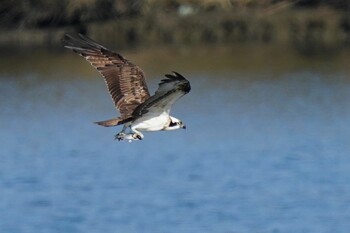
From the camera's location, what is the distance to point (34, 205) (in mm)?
12805

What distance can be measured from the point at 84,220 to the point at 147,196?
107 centimetres

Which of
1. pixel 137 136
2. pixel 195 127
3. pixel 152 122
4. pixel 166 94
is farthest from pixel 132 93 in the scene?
pixel 195 127

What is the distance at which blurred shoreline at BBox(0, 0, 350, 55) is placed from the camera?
27953 mm

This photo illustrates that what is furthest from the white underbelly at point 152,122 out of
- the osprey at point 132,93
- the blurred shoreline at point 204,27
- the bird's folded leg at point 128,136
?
the blurred shoreline at point 204,27

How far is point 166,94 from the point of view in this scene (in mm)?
7742

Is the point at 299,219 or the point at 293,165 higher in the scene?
the point at 293,165

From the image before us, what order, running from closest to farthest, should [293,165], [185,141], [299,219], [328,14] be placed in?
[299,219]
[293,165]
[185,141]
[328,14]

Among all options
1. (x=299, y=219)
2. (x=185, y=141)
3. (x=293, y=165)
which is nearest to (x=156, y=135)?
(x=185, y=141)

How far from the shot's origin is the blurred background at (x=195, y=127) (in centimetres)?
1232

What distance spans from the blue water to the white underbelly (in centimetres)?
341

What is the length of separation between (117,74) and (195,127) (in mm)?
8128

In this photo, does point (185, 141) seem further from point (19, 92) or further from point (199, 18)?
point (199, 18)

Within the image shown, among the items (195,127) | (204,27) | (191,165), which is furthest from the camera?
(204,27)

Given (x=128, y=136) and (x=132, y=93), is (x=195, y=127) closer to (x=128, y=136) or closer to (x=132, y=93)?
(x=132, y=93)
